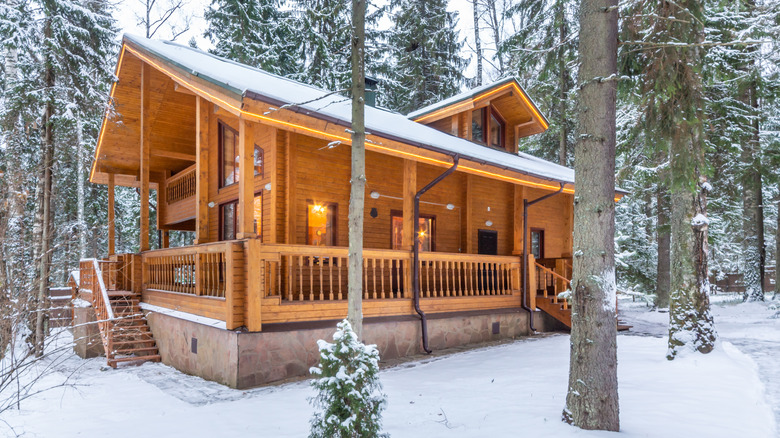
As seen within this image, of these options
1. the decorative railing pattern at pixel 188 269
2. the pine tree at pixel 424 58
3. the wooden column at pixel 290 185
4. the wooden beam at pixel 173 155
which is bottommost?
the decorative railing pattern at pixel 188 269

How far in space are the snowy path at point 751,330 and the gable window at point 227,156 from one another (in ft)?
33.0

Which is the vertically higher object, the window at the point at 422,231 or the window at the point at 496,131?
the window at the point at 496,131

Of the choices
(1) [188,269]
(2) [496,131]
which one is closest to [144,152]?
(1) [188,269]

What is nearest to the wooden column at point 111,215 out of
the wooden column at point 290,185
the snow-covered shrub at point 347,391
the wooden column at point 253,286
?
the wooden column at point 290,185

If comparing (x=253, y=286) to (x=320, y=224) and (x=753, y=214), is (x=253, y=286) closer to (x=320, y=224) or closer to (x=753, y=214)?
(x=320, y=224)

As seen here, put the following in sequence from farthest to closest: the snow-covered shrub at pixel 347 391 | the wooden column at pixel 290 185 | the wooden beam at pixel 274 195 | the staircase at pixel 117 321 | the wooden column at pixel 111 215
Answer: the wooden column at pixel 111 215
the wooden column at pixel 290 185
the wooden beam at pixel 274 195
the staircase at pixel 117 321
the snow-covered shrub at pixel 347 391

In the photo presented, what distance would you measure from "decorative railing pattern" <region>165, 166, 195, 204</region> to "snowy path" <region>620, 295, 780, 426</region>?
1173cm

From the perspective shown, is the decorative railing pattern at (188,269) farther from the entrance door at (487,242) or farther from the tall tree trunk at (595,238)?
the entrance door at (487,242)

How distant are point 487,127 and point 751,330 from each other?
27.3ft

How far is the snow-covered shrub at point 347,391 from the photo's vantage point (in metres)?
4.04

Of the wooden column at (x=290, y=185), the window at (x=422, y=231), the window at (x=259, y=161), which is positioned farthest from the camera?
the window at (x=422, y=231)

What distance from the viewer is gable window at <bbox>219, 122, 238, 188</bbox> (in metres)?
11.5

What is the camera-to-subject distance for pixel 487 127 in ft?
47.4

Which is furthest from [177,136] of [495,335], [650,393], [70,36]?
[650,393]
